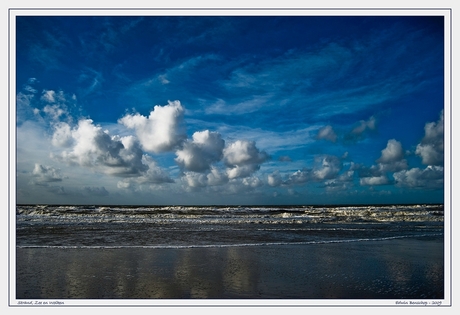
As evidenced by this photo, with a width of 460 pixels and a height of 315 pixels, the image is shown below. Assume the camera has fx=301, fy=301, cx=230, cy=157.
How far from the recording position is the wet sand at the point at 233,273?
6.43 metres

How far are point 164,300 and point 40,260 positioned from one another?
18.7ft

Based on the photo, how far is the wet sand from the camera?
6.43 meters

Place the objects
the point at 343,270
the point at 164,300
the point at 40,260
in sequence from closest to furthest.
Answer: the point at 164,300, the point at 343,270, the point at 40,260

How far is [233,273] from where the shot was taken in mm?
7695

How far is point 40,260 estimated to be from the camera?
9.18 metres

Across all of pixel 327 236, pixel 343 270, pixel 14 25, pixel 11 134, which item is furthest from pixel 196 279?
pixel 327 236
